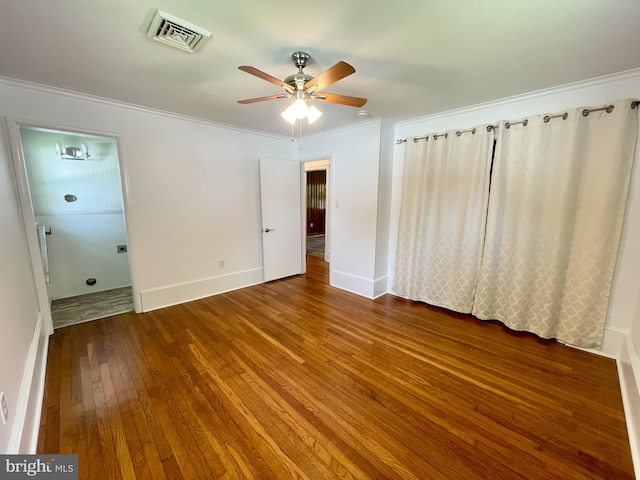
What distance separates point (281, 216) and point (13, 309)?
3035mm

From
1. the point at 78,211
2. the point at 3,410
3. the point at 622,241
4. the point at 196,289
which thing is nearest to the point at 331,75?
the point at 3,410

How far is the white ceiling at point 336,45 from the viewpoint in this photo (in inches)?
52.9

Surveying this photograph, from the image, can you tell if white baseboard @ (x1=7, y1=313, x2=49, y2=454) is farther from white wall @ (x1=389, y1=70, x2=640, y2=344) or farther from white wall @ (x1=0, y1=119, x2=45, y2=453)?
white wall @ (x1=389, y1=70, x2=640, y2=344)

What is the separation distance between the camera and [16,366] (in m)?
1.47

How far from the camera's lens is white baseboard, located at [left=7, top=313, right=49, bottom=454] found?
1253mm

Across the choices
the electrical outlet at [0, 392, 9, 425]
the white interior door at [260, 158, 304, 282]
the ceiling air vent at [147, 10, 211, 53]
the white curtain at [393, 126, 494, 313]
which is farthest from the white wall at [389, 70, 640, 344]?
the electrical outlet at [0, 392, 9, 425]

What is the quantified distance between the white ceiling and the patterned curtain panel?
441 millimetres

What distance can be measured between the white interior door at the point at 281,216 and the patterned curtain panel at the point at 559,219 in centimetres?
276

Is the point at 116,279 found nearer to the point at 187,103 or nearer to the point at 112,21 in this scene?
the point at 187,103

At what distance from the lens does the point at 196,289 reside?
3.48 metres

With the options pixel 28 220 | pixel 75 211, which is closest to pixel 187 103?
pixel 28 220

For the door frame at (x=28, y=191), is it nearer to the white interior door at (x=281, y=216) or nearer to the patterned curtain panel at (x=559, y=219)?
the white interior door at (x=281, y=216)

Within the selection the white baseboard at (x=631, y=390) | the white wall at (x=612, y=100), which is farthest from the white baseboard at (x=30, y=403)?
the white wall at (x=612, y=100)

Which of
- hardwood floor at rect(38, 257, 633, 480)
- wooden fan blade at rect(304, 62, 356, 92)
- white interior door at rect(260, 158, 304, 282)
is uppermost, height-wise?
wooden fan blade at rect(304, 62, 356, 92)
